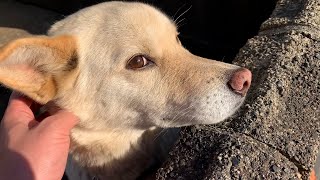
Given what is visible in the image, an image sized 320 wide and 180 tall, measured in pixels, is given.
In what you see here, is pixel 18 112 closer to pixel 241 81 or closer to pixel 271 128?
pixel 241 81

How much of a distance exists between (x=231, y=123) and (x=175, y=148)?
0.88ft

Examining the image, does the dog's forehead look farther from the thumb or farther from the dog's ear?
the thumb

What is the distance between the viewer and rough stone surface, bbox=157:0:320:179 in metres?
1.68

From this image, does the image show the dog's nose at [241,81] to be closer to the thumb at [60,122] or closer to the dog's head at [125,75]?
the dog's head at [125,75]

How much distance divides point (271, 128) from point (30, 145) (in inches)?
41.4

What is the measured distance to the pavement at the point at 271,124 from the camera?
5.53 feet

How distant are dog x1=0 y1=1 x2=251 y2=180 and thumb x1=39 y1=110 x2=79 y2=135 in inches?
2.1

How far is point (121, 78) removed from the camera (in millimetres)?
2264

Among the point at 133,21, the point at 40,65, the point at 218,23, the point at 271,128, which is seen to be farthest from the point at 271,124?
the point at 218,23

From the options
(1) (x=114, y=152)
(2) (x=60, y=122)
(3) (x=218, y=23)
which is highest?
(2) (x=60, y=122)

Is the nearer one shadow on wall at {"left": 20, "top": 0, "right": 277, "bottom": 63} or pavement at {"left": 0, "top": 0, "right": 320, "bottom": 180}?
pavement at {"left": 0, "top": 0, "right": 320, "bottom": 180}

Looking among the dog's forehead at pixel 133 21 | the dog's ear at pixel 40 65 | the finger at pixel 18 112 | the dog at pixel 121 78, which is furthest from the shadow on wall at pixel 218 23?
the finger at pixel 18 112

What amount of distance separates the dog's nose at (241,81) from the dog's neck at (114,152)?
0.66m

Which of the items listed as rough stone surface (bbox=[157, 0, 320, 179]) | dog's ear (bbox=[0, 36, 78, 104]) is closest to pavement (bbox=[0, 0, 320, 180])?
rough stone surface (bbox=[157, 0, 320, 179])
